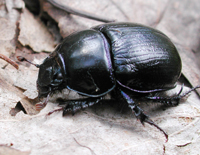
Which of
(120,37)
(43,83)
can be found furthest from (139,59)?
(43,83)

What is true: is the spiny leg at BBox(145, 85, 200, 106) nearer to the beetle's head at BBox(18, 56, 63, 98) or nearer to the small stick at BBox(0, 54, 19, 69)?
the beetle's head at BBox(18, 56, 63, 98)

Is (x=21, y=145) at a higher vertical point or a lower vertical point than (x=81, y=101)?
lower

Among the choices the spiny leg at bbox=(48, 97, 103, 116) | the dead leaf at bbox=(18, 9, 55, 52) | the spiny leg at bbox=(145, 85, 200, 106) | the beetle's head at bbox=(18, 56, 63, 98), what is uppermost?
the spiny leg at bbox=(145, 85, 200, 106)

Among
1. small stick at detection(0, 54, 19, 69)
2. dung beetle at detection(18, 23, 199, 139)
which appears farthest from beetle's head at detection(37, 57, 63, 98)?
small stick at detection(0, 54, 19, 69)

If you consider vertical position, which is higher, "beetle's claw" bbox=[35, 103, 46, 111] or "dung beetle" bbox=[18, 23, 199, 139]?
"dung beetle" bbox=[18, 23, 199, 139]

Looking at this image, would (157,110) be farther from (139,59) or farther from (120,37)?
(120,37)

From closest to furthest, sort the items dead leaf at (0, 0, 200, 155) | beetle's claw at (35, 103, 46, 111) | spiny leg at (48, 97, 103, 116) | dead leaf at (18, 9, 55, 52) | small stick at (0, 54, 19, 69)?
dead leaf at (0, 0, 200, 155) → beetle's claw at (35, 103, 46, 111) → spiny leg at (48, 97, 103, 116) → small stick at (0, 54, 19, 69) → dead leaf at (18, 9, 55, 52)

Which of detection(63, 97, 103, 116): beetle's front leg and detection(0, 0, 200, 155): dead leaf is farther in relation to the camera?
detection(63, 97, 103, 116): beetle's front leg
